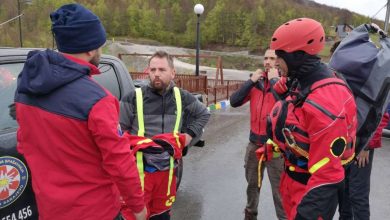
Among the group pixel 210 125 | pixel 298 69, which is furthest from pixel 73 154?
pixel 210 125

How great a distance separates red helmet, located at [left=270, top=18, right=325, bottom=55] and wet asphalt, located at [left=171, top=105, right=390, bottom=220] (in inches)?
107

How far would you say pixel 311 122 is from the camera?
2006mm

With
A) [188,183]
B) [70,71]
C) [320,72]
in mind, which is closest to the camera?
[70,71]

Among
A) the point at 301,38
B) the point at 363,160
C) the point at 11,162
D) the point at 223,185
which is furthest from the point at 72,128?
the point at 223,185

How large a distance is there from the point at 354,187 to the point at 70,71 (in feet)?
9.11

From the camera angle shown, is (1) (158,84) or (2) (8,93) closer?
(2) (8,93)

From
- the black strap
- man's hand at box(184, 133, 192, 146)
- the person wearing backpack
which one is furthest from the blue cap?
the black strap

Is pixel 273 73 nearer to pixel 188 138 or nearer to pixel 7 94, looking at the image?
pixel 188 138

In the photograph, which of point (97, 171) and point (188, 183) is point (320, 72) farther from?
point (188, 183)

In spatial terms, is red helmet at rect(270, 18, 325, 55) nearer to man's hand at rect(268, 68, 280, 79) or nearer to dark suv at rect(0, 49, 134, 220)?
man's hand at rect(268, 68, 280, 79)

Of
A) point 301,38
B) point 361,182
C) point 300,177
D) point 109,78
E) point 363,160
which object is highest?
point 301,38

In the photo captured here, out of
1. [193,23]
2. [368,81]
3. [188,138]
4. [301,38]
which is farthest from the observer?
[193,23]

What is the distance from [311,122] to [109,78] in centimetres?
224

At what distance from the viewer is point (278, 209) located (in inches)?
143
